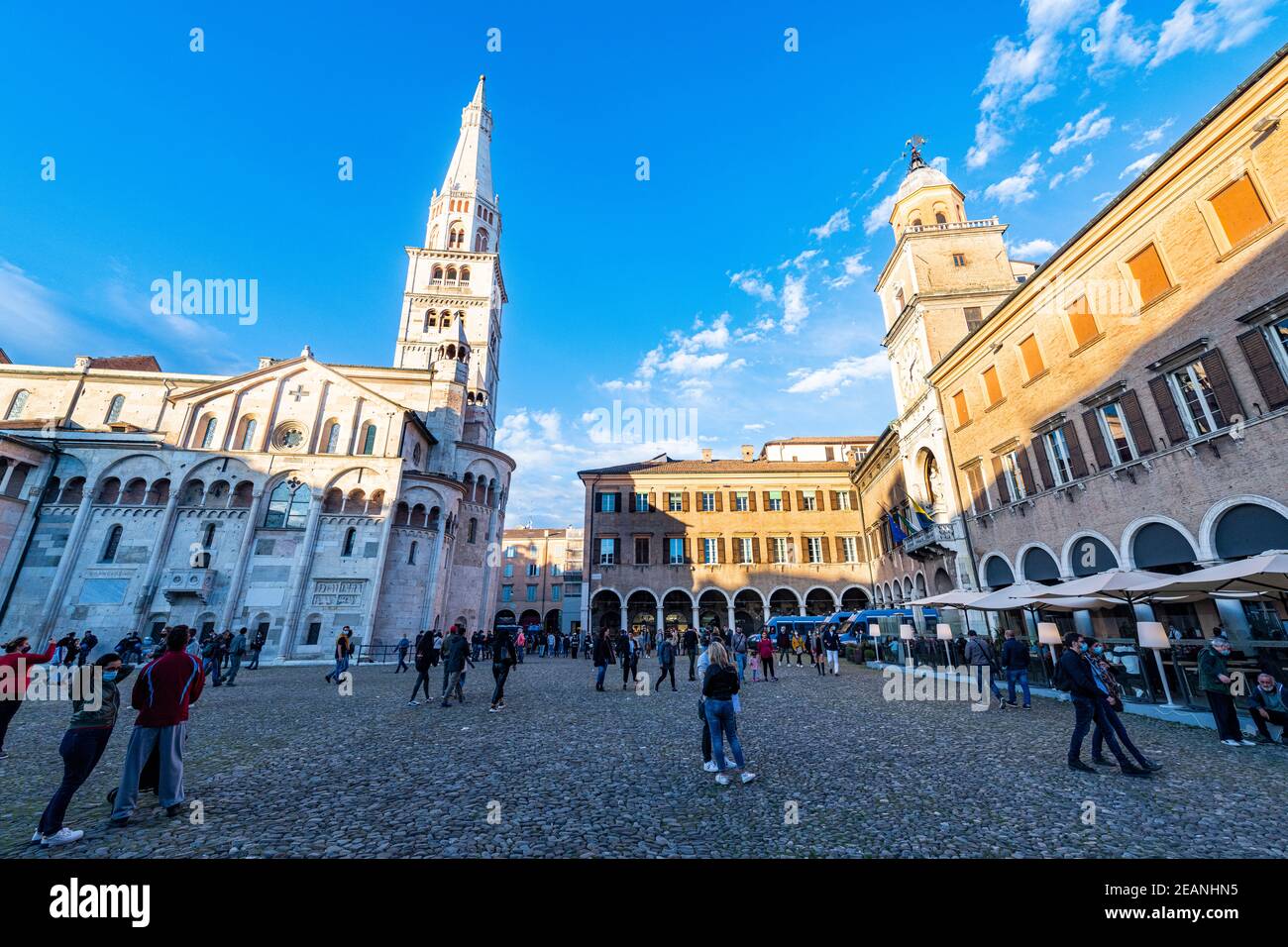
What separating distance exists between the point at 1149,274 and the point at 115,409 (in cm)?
5374

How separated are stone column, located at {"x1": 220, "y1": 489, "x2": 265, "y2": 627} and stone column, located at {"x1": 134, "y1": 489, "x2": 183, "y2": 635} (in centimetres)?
97

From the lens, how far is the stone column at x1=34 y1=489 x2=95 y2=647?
79.1 ft

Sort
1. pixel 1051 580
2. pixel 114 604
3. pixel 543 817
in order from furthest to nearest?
pixel 114 604 → pixel 1051 580 → pixel 543 817

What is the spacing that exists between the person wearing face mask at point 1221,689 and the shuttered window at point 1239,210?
1075 centimetres

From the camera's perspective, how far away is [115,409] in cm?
3466

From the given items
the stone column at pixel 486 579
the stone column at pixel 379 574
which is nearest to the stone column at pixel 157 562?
the stone column at pixel 379 574

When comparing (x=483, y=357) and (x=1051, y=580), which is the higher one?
(x=483, y=357)

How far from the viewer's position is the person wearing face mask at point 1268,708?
8.02 meters

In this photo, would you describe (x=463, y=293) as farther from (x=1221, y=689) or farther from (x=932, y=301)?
(x=1221, y=689)

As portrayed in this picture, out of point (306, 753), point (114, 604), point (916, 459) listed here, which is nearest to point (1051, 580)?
point (916, 459)

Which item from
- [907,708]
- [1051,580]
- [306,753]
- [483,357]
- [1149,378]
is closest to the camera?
[306,753]

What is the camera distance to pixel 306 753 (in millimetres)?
7555
